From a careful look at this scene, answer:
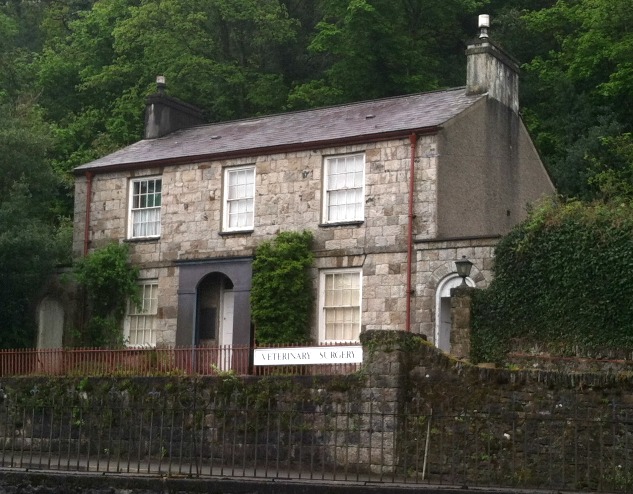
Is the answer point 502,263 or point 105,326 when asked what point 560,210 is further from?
point 105,326


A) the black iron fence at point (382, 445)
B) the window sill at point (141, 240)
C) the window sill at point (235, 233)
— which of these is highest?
the window sill at point (235, 233)

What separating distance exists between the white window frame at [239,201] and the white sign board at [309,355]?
303 inches

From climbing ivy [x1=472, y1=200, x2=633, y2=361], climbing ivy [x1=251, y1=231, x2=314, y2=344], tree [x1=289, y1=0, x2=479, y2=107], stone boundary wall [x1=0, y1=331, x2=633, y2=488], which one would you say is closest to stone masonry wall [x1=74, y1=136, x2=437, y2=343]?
climbing ivy [x1=251, y1=231, x2=314, y2=344]

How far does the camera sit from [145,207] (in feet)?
106

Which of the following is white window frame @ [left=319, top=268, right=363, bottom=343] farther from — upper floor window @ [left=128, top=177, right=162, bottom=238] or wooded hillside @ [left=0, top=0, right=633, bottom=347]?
wooded hillside @ [left=0, top=0, right=633, bottom=347]

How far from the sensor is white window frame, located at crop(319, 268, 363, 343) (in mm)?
28297

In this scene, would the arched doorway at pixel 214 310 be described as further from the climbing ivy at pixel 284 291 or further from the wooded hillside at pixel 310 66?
the wooded hillside at pixel 310 66

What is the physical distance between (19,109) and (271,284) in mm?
17111

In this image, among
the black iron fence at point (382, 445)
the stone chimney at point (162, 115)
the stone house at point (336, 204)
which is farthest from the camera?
the stone chimney at point (162, 115)

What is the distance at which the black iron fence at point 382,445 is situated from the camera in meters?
16.6

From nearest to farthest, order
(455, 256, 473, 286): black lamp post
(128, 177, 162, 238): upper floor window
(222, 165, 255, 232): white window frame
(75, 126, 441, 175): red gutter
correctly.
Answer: (455, 256, 473, 286): black lamp post, (75, 126, 441, 175): red gutter, (222, 165, 255, 232): white window frame, (128, 177, 162, 238): upper floor window

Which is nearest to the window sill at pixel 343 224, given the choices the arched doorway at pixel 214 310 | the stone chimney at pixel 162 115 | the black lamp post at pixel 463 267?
the arched doorway at pixel 214 310

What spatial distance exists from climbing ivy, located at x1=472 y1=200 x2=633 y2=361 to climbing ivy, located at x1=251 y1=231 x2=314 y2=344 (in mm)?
4758

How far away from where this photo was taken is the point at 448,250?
27.2 m
